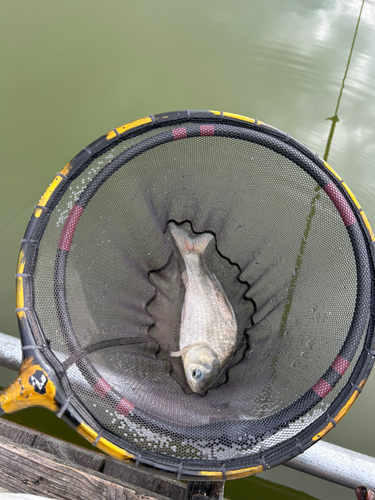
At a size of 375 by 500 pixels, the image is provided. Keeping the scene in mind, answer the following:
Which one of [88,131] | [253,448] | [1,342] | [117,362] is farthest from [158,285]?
[88,131]

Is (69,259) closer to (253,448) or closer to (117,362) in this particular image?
(117,362)

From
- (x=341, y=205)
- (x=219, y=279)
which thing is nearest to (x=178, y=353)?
(x=219, y=279)

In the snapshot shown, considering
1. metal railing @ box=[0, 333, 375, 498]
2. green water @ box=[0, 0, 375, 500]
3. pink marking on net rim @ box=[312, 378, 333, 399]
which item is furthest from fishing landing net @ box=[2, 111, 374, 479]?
green water @ box=[0, 0, 375, 500]

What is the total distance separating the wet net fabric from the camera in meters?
1.00

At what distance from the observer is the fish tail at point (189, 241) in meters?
1.69

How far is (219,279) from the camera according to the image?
1772 mm

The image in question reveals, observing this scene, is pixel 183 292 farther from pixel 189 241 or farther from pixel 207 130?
pixel 207 130

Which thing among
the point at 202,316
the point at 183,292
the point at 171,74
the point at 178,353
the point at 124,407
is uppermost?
the point at 171,74

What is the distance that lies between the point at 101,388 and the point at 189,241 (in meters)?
0.89

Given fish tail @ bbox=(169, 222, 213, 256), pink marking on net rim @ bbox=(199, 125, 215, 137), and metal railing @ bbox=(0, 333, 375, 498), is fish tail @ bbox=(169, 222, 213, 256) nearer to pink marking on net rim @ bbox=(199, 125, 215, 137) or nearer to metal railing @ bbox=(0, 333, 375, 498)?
pink marking on net rim @ bbox=(199, 125, 215, 137)

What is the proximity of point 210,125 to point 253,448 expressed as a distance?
1030mm

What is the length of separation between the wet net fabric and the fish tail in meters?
0.04

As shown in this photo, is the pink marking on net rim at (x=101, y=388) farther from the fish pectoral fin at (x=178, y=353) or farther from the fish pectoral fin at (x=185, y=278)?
the fish pectoral fin at (x=185, y=278)

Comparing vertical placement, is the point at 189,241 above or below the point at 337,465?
above
